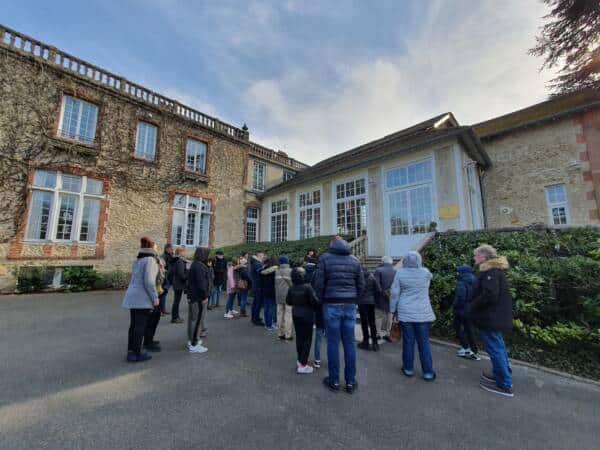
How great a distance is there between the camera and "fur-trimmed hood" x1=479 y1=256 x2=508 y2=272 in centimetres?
315

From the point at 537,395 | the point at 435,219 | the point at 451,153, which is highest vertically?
the point at 451,153

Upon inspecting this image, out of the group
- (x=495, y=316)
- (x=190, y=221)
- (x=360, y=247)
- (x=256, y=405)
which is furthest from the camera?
(x=190, y=221)

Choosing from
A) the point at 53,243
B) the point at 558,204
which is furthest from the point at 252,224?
the point at 558,204

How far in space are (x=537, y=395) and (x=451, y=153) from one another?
748 cm

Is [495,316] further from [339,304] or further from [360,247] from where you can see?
[360,247]

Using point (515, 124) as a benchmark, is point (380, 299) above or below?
below

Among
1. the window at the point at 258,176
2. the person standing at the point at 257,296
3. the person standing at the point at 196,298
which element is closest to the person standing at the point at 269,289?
the person standing at the point at 257,296

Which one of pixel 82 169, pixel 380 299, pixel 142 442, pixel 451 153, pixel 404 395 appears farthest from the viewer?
pixel 82 169

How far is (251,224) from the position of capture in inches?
654

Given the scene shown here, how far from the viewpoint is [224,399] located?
110 inches

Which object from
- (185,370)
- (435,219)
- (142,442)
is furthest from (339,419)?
(435,219)

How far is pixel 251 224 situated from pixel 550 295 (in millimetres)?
14378

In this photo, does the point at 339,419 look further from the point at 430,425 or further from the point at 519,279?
the point at 519,279

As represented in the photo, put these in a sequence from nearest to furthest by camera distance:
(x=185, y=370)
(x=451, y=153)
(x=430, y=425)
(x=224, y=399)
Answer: (x=430, y=425) < (x=224, y=399) < (x=185, y=370) < (x=451, y=153)
